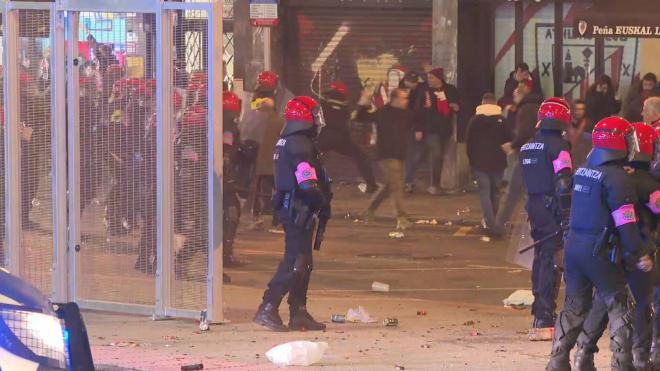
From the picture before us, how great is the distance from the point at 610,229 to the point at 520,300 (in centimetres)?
Result: 355

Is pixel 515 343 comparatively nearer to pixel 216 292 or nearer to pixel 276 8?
pixel 216 292

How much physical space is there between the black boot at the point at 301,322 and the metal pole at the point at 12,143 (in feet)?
7.35

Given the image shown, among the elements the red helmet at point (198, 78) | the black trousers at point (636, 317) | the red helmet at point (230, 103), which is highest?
the red helmet at point (198, 78)

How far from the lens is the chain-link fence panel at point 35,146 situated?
1060 cm

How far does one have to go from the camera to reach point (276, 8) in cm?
1908

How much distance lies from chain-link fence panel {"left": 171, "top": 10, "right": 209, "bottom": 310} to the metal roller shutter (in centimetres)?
1096

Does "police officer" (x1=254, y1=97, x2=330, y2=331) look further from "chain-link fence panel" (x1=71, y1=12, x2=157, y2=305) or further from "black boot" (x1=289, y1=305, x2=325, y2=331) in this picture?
"chain-link fence panel" (x1=71, y1=12, x2=157, y2=305)

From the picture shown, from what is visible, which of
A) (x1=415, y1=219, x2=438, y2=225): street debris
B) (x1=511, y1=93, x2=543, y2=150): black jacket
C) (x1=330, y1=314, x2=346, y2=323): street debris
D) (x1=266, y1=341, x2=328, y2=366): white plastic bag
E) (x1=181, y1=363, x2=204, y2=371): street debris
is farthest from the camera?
(x1=415, y1=219, x2=438, y2=225): street debris

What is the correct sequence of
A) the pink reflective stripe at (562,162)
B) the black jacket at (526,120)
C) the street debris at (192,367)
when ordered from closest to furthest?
the street debris at (192,367), the pink reflective stripe at (562,162), the black jacket at (526,120)

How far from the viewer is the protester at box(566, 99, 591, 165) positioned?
46.2ft

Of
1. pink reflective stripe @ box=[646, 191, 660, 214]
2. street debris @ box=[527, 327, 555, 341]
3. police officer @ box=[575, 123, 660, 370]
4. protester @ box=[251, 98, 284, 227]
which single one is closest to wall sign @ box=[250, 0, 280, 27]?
protester @ box=[251, 98, 284, 227]

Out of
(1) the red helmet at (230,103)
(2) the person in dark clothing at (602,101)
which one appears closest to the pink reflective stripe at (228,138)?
(1) the red helmet at (230,103)

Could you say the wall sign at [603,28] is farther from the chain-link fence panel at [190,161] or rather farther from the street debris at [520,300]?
the chain-link fence panel at [190,161]

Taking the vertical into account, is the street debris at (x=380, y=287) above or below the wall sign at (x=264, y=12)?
below
